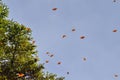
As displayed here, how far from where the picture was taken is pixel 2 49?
30.3 meters

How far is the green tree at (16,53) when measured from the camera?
31.3 m

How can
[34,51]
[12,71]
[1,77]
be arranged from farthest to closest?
1. [34,51]
2. [12,71]
3. [1,77]

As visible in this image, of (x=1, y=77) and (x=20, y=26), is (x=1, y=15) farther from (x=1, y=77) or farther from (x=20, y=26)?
(x=1, y=77)

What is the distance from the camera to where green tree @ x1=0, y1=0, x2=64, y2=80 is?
103 ft

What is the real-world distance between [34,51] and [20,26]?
271cm

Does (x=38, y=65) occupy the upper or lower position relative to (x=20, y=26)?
lower

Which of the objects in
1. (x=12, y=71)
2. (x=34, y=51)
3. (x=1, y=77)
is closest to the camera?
(x=1, y=77)

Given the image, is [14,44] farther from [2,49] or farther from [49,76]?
[49,76]

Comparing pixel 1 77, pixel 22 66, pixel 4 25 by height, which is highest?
pixel 4 25

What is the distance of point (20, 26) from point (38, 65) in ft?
12.4

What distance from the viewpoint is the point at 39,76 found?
33.0m

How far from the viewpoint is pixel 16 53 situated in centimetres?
3194

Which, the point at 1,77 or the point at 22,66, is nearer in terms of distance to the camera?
the point at 1,77

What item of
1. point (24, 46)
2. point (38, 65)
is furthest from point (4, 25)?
point (38, 65)
